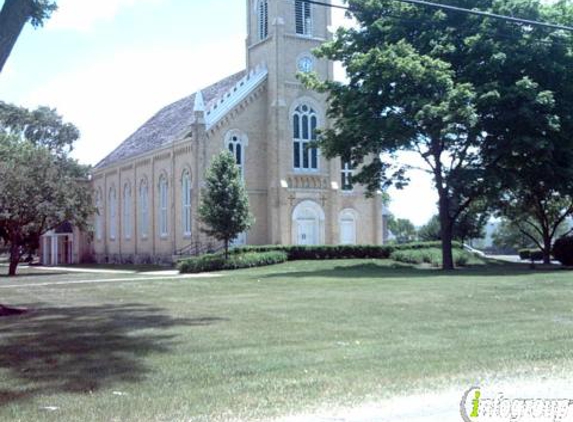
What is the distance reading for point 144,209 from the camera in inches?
1986

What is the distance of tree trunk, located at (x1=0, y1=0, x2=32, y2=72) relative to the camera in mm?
12359

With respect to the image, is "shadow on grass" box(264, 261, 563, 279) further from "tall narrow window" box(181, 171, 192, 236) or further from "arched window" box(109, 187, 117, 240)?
"arched window" box(109, 187, 117, 240)

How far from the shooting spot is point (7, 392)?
7.72 meters

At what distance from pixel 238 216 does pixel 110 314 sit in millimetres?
20034

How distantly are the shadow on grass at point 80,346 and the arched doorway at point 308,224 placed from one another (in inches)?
1083

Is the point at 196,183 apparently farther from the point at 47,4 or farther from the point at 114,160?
the point at 47,4

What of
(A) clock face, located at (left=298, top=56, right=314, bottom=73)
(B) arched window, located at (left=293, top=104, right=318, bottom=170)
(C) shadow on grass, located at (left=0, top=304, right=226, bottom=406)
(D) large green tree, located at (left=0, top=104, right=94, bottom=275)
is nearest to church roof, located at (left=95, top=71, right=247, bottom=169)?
(A) clock face, located at (left=298, top=56, right=314, bottom=73)

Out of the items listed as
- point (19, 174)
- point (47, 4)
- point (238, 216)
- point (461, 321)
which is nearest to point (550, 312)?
point (461, 321)

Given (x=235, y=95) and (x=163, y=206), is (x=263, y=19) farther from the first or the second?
(x=163, y=206)

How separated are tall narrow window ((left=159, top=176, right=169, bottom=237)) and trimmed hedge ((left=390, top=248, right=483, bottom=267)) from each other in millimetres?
16016

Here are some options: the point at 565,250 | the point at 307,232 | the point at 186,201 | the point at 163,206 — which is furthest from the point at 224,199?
the point at 565,250

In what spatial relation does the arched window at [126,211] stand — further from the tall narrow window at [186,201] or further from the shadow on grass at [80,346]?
the shadow on grass at [80,346]

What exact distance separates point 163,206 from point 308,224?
10283 millimetres

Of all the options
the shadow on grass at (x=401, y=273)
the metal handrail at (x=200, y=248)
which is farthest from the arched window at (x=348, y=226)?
the shadow on grass at (x=401, y=273)
